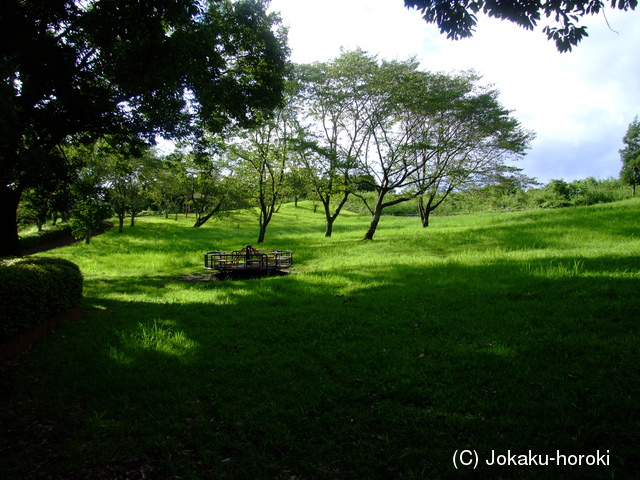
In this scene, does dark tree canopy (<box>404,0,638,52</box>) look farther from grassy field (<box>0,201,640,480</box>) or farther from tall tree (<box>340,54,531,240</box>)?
tall tree (<box>340,54,531,240</box>)

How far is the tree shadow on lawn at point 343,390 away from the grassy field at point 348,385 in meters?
0.02

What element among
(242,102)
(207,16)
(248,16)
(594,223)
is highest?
(248,16)

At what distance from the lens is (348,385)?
14.4ft

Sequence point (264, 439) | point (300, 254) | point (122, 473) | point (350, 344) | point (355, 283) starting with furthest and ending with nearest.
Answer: point (300, 254) < point (355, 283) < point (350, 344) < point (264, 439) < point (122, 473)

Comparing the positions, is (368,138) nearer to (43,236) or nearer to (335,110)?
(335,110)

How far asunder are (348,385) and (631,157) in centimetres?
5176

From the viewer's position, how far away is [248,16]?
42.4 feet

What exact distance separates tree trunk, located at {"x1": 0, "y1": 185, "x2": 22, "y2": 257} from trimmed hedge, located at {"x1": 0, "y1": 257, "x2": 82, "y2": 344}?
4557 mm

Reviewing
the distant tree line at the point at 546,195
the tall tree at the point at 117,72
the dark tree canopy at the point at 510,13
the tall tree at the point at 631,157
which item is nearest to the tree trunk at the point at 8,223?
the tall tree at the point at 117,72

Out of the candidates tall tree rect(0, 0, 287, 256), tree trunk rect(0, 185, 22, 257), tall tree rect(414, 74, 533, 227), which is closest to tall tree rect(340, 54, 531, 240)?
tall tree rect(414, 74, 533, 227)

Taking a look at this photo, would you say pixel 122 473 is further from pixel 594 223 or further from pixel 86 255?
pixel 86 255

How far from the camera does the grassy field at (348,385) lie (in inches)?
124

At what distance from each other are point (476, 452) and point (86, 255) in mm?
24828

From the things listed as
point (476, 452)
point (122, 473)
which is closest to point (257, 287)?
point (122, 473)
